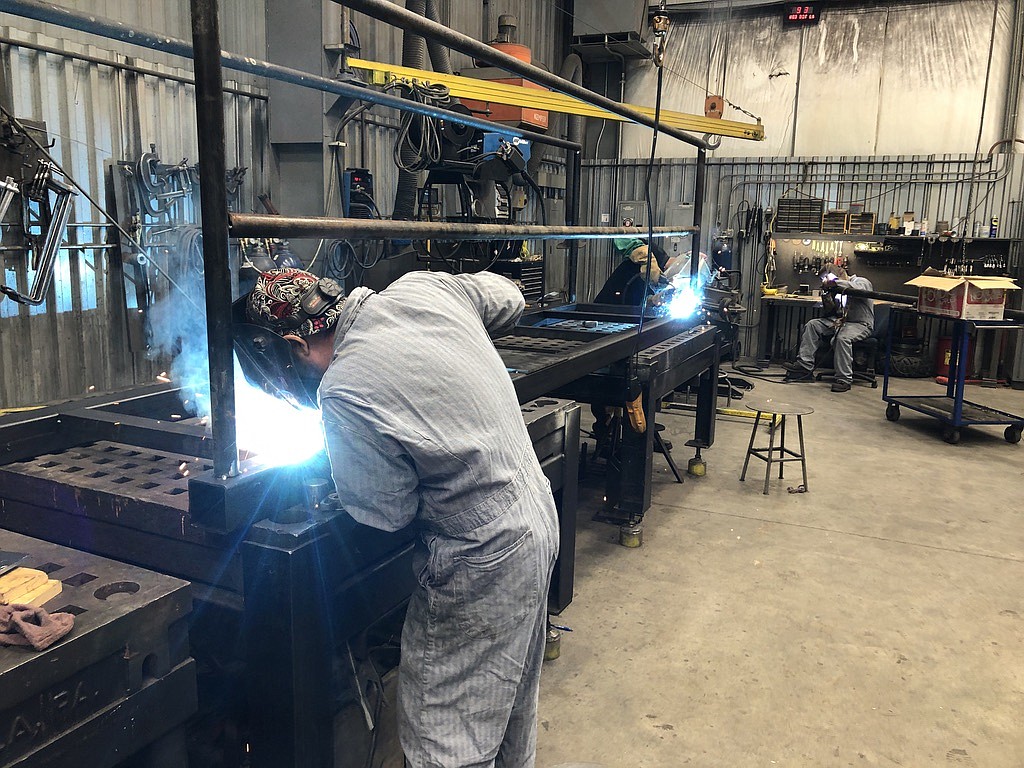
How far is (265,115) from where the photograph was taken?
578cm

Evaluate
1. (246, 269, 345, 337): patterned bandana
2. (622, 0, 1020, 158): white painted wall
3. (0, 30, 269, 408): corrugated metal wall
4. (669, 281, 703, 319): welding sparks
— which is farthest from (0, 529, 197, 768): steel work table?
(622, 0, 1020, 158): white painted wall

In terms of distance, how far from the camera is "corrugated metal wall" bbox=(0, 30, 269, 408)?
4121mm

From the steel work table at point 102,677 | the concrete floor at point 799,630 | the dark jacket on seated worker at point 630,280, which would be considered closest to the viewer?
the steel work table at point 102,677

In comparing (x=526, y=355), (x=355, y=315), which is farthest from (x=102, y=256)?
(x=355, y=315)

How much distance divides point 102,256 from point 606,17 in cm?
729

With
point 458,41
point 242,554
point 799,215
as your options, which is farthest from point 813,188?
point 242,554

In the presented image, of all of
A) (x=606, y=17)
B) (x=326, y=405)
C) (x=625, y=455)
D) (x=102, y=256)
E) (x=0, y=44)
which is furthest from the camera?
(x=606, y=17)

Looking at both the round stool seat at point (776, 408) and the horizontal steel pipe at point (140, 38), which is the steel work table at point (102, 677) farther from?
the round stool seat at point (776, 408)

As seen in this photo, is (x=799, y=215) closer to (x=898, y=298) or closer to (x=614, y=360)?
(x=898, y=298)

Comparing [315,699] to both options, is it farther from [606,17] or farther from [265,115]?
[606,17]

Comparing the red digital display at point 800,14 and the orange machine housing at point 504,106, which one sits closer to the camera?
the orange machine housing at point 504,106

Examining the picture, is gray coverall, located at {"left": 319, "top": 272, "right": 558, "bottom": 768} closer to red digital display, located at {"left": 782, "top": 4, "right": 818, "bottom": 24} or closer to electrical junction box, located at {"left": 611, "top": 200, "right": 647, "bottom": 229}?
electrical junction box, located at {"left": 611, "top": 200, "right": 647, "bottom": 229}

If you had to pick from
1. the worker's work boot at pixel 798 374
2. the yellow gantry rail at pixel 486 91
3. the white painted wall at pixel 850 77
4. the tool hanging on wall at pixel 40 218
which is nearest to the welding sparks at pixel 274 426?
the tool hanging on wall at pixel 40 218

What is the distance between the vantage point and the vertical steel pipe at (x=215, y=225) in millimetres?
1162
